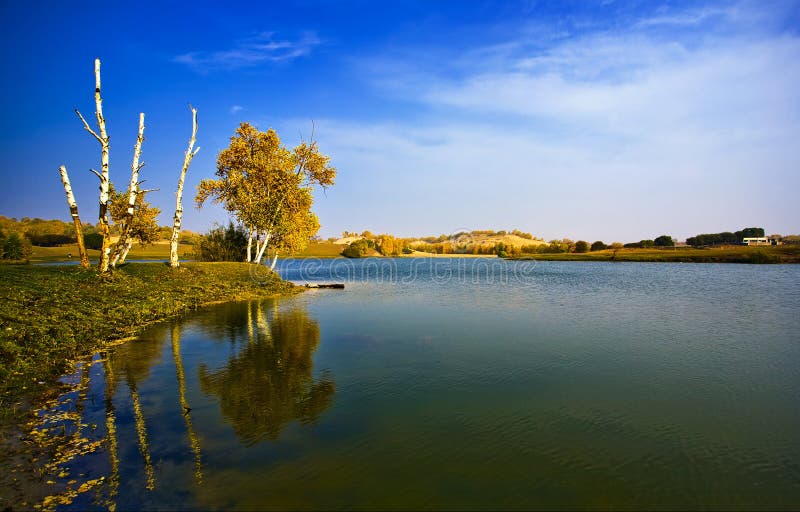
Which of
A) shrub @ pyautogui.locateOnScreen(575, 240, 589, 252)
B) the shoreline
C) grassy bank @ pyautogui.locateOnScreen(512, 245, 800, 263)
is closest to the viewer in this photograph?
the shoreline

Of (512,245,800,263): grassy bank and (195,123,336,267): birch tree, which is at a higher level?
(195,123,336,267): birch tree

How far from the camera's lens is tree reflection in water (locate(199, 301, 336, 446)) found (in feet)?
28.2

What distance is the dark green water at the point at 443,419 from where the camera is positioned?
6141 mm

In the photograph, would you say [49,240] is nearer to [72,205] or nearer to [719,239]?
[72,205]

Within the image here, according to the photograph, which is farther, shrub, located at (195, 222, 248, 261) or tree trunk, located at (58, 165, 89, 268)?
shrub, located at (195, 222, 248, 261)

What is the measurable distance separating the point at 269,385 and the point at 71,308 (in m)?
11.0

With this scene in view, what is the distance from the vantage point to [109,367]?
1189 cm

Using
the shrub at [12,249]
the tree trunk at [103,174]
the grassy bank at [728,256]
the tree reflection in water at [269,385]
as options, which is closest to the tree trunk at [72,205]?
the tree trunk at [103,174]

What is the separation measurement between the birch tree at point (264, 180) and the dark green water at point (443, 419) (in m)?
21.0

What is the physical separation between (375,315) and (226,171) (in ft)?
82.9

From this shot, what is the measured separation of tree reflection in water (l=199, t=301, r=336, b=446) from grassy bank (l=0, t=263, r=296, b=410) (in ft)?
14.3

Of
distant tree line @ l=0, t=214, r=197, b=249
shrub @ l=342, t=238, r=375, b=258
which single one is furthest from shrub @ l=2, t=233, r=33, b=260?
shrub @ l=342, t=238, r=375, b=258

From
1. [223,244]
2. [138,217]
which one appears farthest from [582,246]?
[138,217]

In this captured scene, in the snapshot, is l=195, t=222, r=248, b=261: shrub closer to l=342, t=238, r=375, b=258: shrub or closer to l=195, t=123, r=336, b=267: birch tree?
l=195, t=123, r=336, b=267: birch tree
